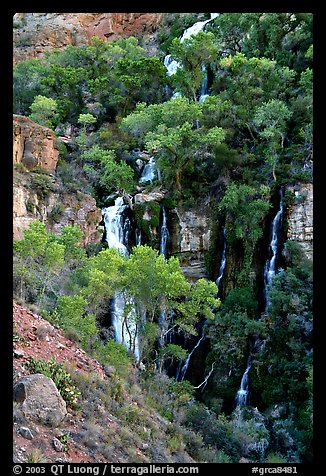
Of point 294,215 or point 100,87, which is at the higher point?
point 100,87

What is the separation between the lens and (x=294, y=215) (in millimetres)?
19391

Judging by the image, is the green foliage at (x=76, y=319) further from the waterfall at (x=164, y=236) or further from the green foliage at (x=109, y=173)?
the green foliage at (x=109, y=173)

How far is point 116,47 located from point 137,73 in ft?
14.2

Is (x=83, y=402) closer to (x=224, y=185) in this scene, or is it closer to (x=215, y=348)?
(x=215, y=348)

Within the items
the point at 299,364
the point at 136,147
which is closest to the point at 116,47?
the point at 136,147

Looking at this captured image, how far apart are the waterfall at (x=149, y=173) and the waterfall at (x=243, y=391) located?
12.4m

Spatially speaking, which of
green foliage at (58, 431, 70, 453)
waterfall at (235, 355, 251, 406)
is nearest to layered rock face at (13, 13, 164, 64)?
waterfall at (235, 355, 251, 406)

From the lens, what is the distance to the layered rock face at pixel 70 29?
1654 inches

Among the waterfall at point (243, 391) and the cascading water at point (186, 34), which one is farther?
the cascading water at point (186, 34)

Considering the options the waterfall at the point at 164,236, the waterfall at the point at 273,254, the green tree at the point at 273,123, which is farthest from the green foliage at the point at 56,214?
the green tree at the point at 273,123

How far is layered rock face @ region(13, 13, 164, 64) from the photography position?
42000 millimetres

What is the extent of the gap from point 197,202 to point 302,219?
5.43 meters

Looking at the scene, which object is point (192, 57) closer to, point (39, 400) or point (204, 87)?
point (204, 87)

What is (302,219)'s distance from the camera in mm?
19234
